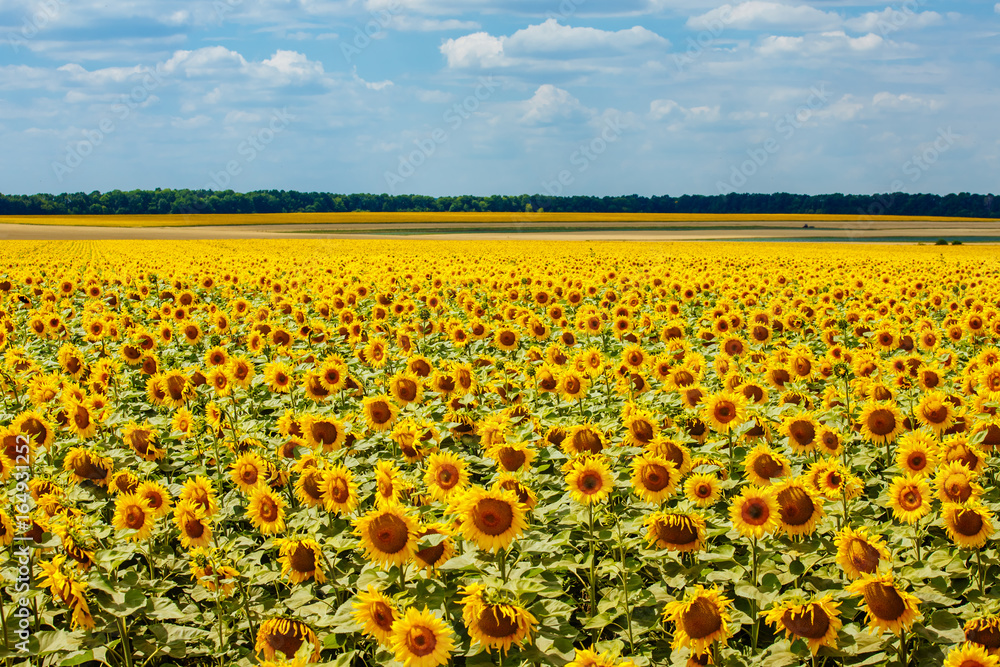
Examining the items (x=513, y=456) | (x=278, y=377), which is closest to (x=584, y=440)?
(x=513, y=456)

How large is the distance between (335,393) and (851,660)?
520 centimetres

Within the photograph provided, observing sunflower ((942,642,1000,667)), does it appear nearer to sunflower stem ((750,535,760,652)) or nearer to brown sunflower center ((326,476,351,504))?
sunflower stem ((750,535,760,652))

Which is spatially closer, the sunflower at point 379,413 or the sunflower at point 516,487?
the sunflower at point 516,487

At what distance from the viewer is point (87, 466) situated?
588cm

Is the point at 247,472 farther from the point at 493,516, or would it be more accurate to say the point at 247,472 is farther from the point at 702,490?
the point at 702,490

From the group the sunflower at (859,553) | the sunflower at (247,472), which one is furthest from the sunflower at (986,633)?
the sunflower at (247,472)

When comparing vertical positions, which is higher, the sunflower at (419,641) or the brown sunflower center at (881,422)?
the brown sunflower center at (881,422)

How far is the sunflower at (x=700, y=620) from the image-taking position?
3572 millimetres

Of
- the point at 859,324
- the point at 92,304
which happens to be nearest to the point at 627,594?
the point at 859,324

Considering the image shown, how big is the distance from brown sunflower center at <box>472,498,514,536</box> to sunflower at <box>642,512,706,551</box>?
0.82 m

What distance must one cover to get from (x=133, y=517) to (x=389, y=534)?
6.75ft

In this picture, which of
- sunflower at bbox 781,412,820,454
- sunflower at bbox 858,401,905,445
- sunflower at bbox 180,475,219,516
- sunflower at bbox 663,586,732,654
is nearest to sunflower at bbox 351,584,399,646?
sunflower at bbox 663,586,732,654

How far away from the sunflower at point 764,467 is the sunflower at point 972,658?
1791 mm

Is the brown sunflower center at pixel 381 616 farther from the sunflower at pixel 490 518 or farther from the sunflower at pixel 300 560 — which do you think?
the sunflower at pixel 300 560
